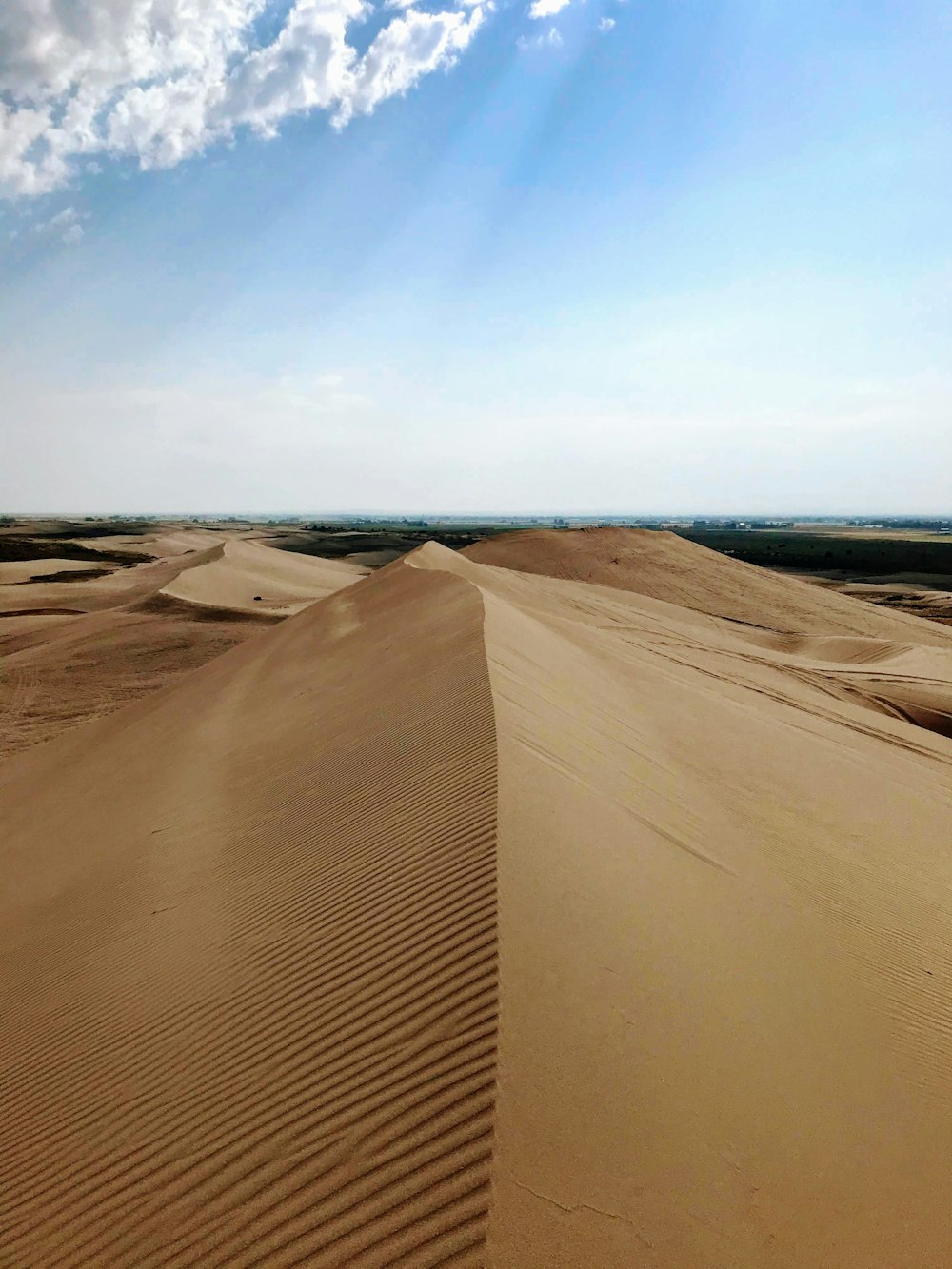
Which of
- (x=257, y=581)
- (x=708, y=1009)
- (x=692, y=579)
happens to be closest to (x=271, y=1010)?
(x=708, y=1009)

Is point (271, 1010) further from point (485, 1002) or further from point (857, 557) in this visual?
point (857, 557)

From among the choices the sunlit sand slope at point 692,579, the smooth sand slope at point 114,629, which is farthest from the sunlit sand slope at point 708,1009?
the sunlit sand slope at point 692,579

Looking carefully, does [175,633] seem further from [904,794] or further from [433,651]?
[904,794]

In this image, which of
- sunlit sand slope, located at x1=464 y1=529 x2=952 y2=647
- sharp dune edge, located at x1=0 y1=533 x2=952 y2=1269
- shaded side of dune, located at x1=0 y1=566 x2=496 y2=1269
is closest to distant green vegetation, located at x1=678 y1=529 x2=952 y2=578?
sunlit sand slope, located at x1=464 y1=529 x2=952 y2=647

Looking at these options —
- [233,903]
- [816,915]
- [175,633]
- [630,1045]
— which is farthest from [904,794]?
[175,633]

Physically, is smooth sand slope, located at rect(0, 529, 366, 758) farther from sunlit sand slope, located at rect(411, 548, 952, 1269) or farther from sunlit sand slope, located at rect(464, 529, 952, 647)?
sunlit sand slope, located at rect(411, 548, 952, 1269)

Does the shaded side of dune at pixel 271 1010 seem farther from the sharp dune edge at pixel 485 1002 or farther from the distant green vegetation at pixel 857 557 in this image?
the distant green vegetation at pixel 857 557
